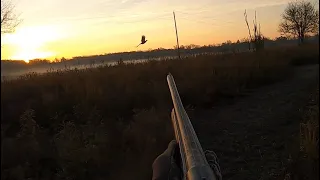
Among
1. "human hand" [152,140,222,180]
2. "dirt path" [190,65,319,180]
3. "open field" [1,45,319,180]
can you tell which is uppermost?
"human hand" [152,140,222,180]

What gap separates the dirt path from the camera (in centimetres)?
657

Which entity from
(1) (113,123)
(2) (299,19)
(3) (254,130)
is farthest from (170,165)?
(2) (299,19)

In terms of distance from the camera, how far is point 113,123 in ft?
29.8

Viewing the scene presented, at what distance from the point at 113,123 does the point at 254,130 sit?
128 inches

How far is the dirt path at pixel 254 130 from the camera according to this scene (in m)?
6.57

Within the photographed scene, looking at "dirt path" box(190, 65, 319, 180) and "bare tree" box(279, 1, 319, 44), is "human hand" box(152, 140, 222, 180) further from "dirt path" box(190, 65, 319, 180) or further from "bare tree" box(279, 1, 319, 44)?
"bare tree" box(279, 1, 319, 44)

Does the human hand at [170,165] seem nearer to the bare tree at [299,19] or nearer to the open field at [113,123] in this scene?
the open field at [113,123]

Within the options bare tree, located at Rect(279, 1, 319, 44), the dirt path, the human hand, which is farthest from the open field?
bare tree, located at Rect(279, 1, 319, 44)

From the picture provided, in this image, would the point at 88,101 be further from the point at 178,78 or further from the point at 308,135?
the point at 308,135

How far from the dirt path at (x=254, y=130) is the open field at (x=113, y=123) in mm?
33

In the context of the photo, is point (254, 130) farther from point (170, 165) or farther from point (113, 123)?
point (170, 165)

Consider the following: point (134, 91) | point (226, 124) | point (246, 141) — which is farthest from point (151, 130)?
point (134, 91)

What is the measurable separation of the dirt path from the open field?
1.3 inches

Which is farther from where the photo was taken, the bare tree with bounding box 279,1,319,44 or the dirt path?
the bare tree with bounding box 279,1,319,44
